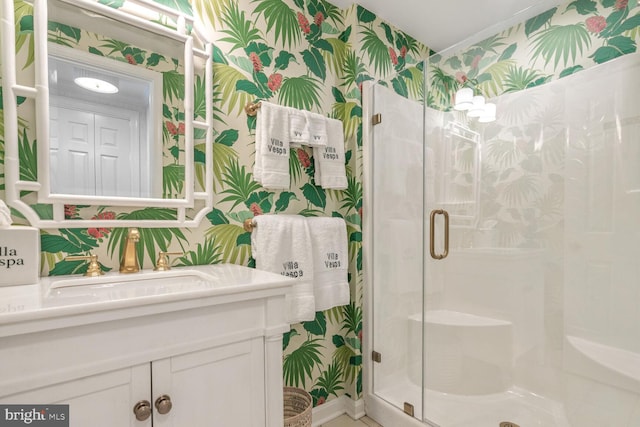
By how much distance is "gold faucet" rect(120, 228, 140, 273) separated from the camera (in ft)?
3.88

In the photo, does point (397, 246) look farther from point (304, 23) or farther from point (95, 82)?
point (95, 82)

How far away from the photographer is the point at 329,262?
5.58 feet

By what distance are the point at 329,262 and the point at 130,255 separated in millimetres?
925

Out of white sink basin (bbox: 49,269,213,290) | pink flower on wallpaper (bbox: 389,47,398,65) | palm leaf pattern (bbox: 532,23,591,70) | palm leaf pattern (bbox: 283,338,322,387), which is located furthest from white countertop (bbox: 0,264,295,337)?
pink flower on wallpaper (bbox: 389,47,398,65)

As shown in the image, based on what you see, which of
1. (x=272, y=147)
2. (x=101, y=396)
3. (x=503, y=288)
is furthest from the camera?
(x=503, y=288)

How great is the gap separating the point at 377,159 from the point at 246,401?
55.3 inches

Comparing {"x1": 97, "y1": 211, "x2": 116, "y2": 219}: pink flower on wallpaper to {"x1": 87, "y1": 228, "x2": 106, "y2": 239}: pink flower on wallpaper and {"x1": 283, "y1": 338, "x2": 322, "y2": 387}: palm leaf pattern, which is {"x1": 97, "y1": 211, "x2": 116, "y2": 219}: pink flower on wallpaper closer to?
{"x1": 87, "y1": 228, "x2": 106, "y2": 239}: pink flower on wallpaper

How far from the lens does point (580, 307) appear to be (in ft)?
5.04

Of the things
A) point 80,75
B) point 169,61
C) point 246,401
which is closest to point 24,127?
point 80,75

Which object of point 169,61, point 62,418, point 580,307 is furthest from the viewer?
point 580,307

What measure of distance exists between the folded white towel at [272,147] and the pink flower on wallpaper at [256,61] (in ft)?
0.64

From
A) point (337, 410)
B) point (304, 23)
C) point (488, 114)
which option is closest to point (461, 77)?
point (488, 114)

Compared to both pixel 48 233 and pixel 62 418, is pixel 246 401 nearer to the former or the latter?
pixel 62 418

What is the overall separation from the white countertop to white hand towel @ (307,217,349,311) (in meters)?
0.47
